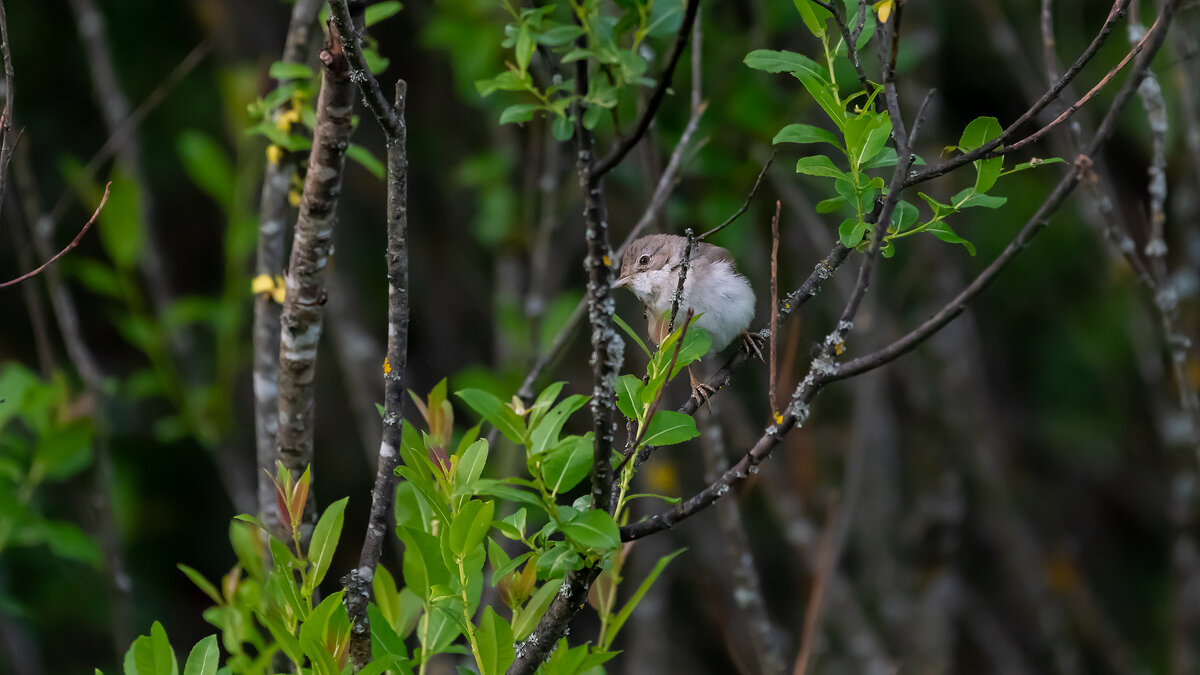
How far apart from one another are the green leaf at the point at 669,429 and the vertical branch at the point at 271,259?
1.50m

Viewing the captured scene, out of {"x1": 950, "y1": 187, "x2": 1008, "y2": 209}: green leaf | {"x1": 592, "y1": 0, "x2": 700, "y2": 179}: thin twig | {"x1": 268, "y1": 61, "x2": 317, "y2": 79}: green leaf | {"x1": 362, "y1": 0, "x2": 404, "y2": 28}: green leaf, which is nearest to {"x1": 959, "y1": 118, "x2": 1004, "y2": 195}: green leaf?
{"x1": 950, "y1": 187, "x2": 1008, "y2": 209}: green leaf

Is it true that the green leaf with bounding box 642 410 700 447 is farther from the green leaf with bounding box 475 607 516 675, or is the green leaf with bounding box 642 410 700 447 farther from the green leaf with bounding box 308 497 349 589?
the green leaf with bounding box 308 497 349 589

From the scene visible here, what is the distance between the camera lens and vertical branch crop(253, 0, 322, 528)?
3186 mm

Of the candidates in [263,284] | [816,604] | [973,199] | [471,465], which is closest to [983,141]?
[973,199]

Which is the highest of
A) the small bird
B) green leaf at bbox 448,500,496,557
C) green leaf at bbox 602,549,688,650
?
the small bird

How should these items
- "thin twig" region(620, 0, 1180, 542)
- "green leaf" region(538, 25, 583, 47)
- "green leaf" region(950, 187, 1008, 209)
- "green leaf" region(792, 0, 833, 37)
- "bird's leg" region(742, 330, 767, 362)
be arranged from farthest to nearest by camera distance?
"bird's leg" region(742, 330, 767, 362), "green leaf" region(538, 25, 583, 47), "green leaf" region(792, 0, 833, 37), "green leaf" region(950, 187, 1008, 209), "thin twig" region(620, 0, 1180, 542)

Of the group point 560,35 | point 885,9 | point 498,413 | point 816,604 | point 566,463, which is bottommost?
point 816,604

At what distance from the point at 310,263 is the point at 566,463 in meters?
0.99

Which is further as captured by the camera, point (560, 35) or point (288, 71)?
point (288, 71)

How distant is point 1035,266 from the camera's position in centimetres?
684

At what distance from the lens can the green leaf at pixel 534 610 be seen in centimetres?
220

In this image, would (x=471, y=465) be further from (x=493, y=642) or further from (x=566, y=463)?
(x=493, y=642)

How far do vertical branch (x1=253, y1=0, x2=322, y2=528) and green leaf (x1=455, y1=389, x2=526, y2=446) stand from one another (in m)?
1.37

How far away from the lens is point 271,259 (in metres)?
3.33
